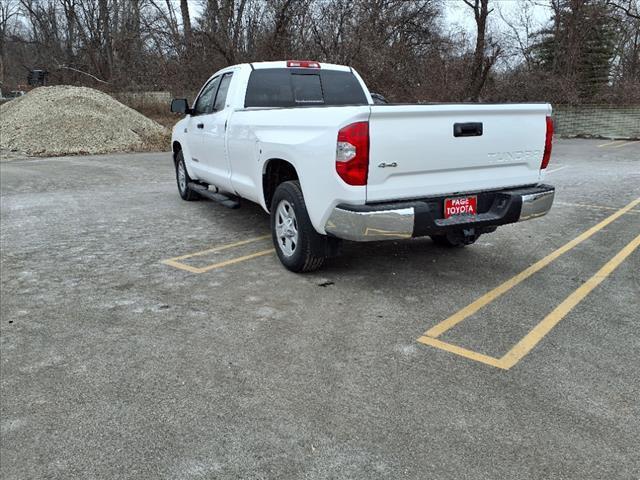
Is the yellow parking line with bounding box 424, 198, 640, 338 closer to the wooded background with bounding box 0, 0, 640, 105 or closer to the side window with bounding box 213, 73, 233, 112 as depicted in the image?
the side window with bounding box 213, 73, 233, 112

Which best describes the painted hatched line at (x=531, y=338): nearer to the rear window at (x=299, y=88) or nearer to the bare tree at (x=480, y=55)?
the rear window at (x=299, y=88)

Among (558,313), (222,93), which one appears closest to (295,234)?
(558,313)

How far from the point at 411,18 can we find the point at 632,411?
113 feet

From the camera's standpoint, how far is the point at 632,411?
2.89 m

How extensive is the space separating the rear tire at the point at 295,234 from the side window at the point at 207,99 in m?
2.55

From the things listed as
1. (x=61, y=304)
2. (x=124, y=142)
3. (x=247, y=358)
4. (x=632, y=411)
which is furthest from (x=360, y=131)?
(x=124, y=142)

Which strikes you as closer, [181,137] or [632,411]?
[632,411]

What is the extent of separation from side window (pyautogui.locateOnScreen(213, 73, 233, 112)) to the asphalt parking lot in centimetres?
163

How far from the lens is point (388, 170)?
4.20 m

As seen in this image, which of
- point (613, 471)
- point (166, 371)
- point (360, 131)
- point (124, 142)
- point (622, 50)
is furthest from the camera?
point (622, 50)

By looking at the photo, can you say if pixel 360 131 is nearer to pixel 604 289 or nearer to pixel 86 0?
pixel 604 289

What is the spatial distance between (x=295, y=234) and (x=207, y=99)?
327cm

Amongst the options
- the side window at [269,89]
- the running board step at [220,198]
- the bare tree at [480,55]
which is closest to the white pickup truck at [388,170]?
the side window at [269,89]

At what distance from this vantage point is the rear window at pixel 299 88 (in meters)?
6.28
